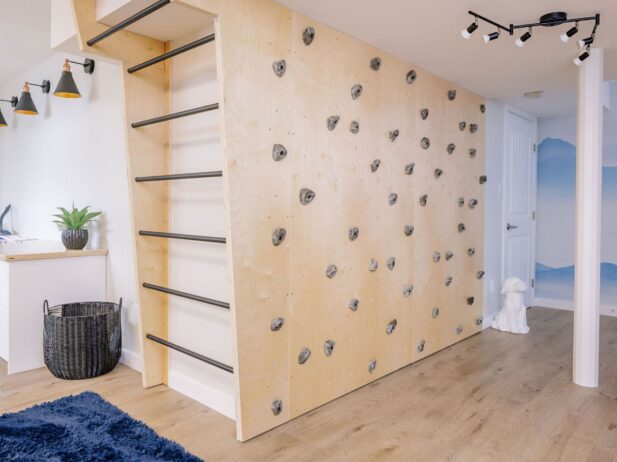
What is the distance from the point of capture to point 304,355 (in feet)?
7.73

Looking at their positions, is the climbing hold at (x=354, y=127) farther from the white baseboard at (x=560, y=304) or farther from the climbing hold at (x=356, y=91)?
the white baseboard at (x=560, y=304)

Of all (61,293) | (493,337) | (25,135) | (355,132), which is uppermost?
(25,135)

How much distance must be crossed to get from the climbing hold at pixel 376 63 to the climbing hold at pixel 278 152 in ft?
3.12

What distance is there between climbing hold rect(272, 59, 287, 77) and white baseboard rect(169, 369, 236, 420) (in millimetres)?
1622

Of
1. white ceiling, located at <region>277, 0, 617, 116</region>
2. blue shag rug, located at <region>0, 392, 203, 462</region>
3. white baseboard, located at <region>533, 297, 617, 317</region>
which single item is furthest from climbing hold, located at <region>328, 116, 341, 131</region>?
white baseboard, located at <region>533, 297, 617, 317</region>

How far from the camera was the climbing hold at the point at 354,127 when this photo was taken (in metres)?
2.62

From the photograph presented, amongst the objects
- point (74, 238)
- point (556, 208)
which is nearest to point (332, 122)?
point (74, 238)

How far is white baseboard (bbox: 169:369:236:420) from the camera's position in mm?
2301

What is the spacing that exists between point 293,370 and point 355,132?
1.38 meters

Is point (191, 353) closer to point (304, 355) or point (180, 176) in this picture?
point (304, 355)

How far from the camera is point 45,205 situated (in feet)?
12.8

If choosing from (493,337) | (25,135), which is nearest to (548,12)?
(493,337)

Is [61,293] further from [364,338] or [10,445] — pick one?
[364,338]

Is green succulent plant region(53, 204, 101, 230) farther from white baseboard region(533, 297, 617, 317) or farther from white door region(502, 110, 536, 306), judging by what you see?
white baseboard region(533, 297, 617, 317)
